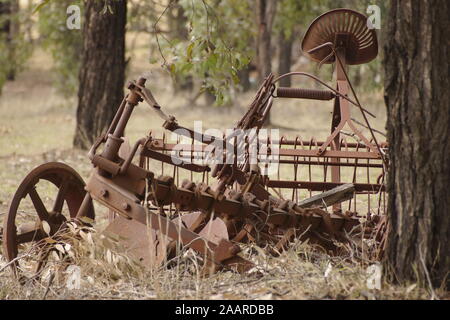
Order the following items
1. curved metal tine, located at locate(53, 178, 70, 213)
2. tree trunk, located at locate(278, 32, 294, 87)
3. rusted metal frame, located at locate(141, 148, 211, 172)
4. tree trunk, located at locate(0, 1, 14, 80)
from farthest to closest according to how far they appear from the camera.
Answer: tree trunk, located at locate(278, 32, 294, 87)
tree trunk, located at locate(0, 1, 14, 80)
rusted metal frame, located at locate(141, 148, 211, 172)
curved metal tine, located at locate(53, 178, 70, 213)

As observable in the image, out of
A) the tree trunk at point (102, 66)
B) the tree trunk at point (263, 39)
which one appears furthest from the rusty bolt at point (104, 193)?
the tree trunk at point (263, 39)

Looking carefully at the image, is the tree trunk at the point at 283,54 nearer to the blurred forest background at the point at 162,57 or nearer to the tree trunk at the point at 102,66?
the blurred forest background at the point at 162,57

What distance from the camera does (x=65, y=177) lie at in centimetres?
467

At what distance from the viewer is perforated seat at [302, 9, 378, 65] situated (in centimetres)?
574

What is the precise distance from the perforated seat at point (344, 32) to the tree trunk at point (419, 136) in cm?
220

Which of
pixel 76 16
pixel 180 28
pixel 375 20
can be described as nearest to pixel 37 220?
pixel 375 20

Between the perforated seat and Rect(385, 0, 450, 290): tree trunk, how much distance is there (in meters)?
2.20

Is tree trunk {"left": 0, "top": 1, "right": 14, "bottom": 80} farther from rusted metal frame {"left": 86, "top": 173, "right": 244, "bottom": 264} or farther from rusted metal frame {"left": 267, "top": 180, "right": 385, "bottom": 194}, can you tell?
rusted metal frame {"left": 86, "top": 173, "right": 244, "bottom": 264}

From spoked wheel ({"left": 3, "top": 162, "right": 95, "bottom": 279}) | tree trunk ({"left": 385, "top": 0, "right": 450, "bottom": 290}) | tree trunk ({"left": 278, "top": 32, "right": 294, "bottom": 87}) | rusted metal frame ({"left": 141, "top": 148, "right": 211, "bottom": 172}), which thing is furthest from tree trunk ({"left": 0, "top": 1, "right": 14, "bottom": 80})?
tree trunk ({"left": 385, "top": 0, "right": 450, "bottom": 290})

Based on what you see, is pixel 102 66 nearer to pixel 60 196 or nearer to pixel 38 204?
pixel 60 196

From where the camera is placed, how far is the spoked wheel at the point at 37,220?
4273mm
